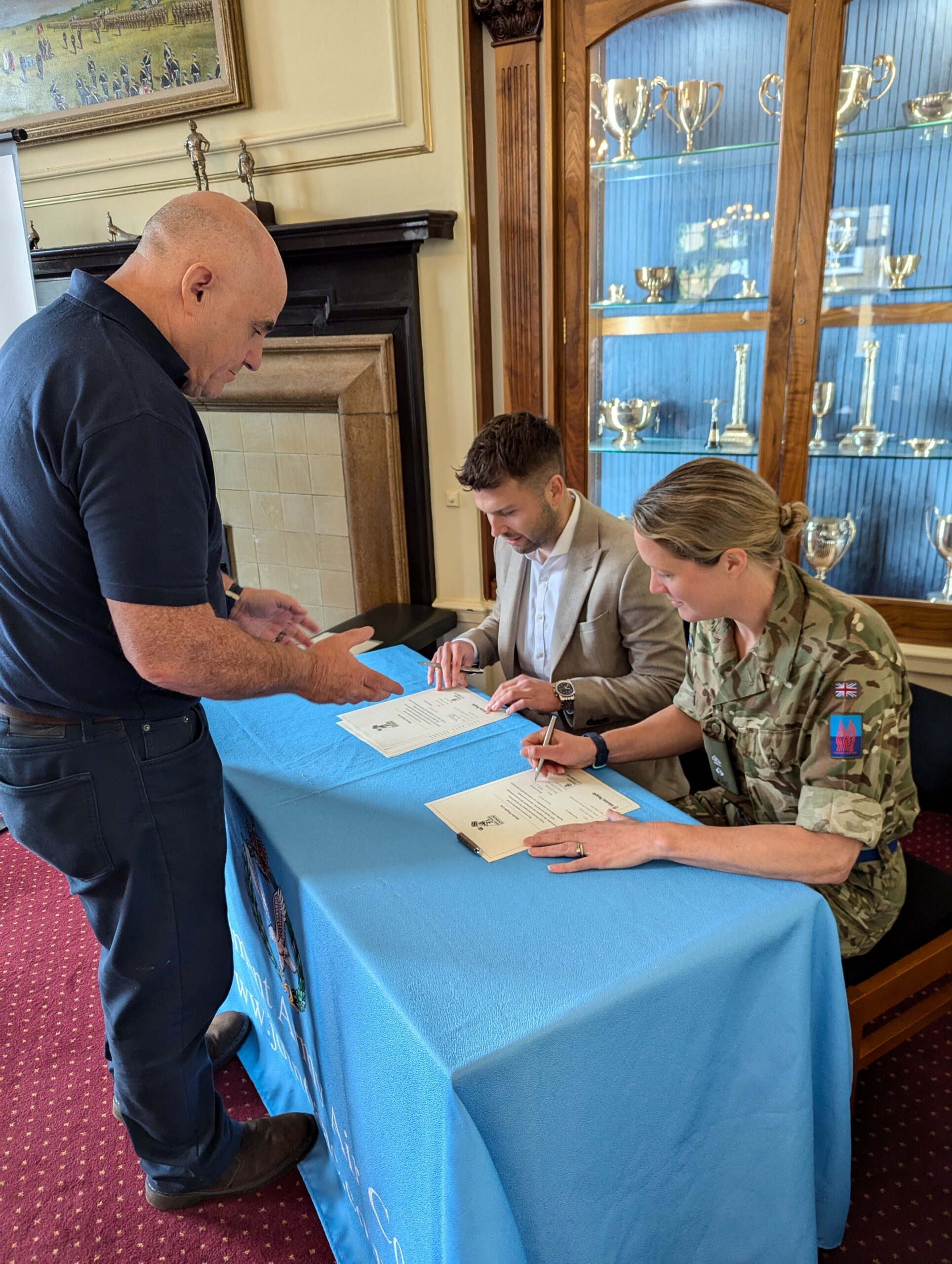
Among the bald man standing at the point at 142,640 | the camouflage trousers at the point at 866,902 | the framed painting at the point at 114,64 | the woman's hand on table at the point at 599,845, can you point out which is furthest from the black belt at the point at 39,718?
the framed painting at the point at 114,64

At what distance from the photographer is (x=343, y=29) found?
9.01 ft

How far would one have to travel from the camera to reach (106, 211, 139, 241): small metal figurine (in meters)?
3.19

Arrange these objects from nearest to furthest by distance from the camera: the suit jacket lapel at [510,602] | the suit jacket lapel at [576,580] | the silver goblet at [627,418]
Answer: the suit jacket lapel at [576,580] < the suit jacket lapel at [510,602] < the silver goblet at [627,418]

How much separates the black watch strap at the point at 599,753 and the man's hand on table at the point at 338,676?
1.22ft

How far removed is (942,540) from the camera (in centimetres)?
251

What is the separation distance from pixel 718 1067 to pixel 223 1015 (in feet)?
4.00

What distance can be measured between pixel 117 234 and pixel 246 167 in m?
0.62

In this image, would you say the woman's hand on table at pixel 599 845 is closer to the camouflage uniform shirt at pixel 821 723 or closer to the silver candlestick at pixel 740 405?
the camouflage uniform shirt at pixel 821 723

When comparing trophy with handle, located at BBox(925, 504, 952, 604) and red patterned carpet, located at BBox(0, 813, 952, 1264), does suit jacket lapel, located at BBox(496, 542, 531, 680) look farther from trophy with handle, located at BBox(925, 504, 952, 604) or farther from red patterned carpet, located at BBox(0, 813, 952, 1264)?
trophy with handle, located at BBox(925, 504, 952, 604)

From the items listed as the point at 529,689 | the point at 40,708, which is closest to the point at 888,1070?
the point at 529,689

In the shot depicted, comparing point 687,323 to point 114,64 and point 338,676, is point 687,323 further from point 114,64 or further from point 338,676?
point 114,64

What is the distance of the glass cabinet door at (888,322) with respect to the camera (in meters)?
2.25

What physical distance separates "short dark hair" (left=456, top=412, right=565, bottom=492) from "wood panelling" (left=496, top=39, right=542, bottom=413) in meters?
1.07

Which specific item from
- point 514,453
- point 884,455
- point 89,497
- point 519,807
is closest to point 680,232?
point 884,455
